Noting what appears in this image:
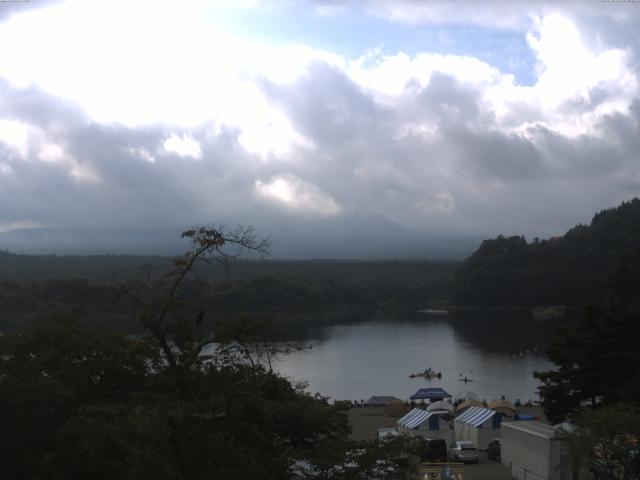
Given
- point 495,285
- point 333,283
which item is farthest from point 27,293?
point 495,285

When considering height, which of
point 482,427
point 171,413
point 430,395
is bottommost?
point 430,395

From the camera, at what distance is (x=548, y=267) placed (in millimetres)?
46188

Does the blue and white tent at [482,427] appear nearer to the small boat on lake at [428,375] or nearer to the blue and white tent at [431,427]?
the blue and white tent at [431,427]

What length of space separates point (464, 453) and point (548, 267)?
37483 mm

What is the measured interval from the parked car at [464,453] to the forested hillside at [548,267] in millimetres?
33650

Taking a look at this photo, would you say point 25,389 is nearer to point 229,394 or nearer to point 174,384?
point 174,384

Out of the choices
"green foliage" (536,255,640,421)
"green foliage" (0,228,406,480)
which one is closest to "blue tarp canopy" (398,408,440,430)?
"green foliage" (536,255,640,421)

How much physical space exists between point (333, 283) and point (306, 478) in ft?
136

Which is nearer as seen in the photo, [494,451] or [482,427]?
[494,451]

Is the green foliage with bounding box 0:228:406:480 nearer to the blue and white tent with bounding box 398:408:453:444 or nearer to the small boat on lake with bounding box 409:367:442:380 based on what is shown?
the blue and white tent with bounding box 398:408:453:444

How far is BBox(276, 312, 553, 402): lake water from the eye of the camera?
68.8 ft

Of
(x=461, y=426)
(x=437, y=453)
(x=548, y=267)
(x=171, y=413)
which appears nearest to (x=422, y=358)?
(x=461, y=426)

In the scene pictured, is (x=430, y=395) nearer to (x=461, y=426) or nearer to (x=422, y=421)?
(x=461, y=426)

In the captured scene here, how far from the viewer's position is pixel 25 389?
236 inches
